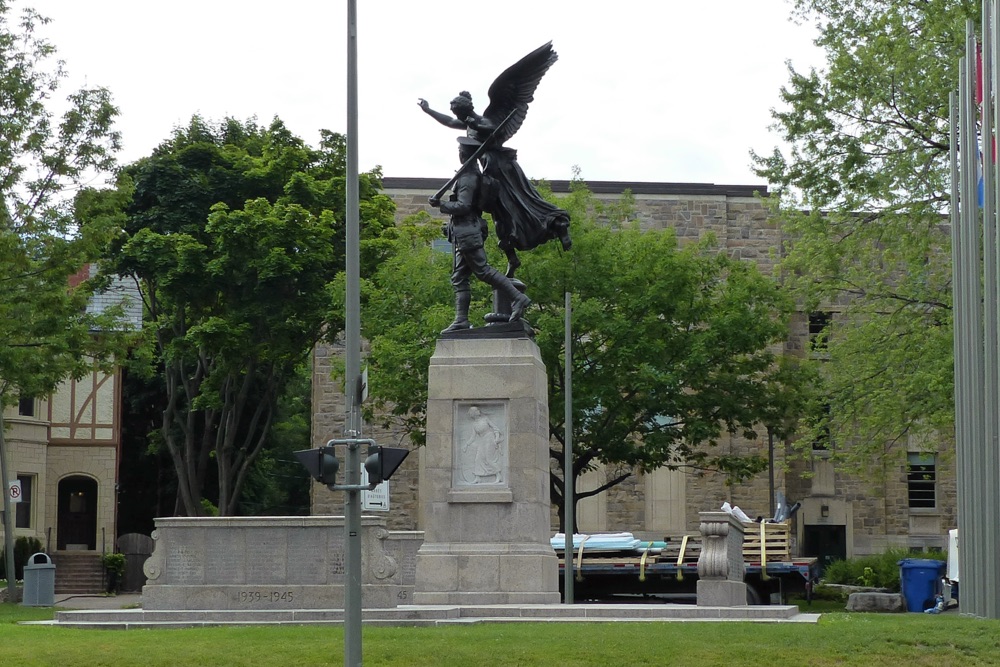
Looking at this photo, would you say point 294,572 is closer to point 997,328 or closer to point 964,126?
point 997,328

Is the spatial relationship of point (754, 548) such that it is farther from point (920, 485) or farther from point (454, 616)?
point (920, 485)

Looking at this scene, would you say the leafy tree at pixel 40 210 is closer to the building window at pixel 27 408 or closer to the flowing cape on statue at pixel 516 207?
the flowing cape on statue at pixel 516 207

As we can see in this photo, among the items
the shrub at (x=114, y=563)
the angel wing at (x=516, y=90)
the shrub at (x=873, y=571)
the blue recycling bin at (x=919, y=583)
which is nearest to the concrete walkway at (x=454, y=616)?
the angel wing at (x=516, y=90)

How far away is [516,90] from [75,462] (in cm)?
3510

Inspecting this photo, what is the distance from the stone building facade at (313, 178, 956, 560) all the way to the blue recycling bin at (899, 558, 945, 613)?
16.8 meters

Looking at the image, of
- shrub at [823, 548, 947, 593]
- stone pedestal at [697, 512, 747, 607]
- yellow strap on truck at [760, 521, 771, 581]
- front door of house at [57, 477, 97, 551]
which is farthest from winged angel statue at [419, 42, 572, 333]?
front door of house at [57, 477, 97, 551]

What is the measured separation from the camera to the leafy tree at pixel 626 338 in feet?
113

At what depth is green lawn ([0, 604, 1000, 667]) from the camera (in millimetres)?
14727

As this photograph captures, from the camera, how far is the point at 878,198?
30922 mm

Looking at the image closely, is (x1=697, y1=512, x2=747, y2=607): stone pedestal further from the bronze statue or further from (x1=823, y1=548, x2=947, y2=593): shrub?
(x1=823, y1=548, x2=947, y2=593): shrub

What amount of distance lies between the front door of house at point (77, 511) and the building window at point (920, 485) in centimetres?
2760

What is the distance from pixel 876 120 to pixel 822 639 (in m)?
17.6

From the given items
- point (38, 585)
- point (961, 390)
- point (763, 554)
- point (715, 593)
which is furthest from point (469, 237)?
point (38, 585)

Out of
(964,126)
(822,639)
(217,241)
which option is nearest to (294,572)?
(822,639)
